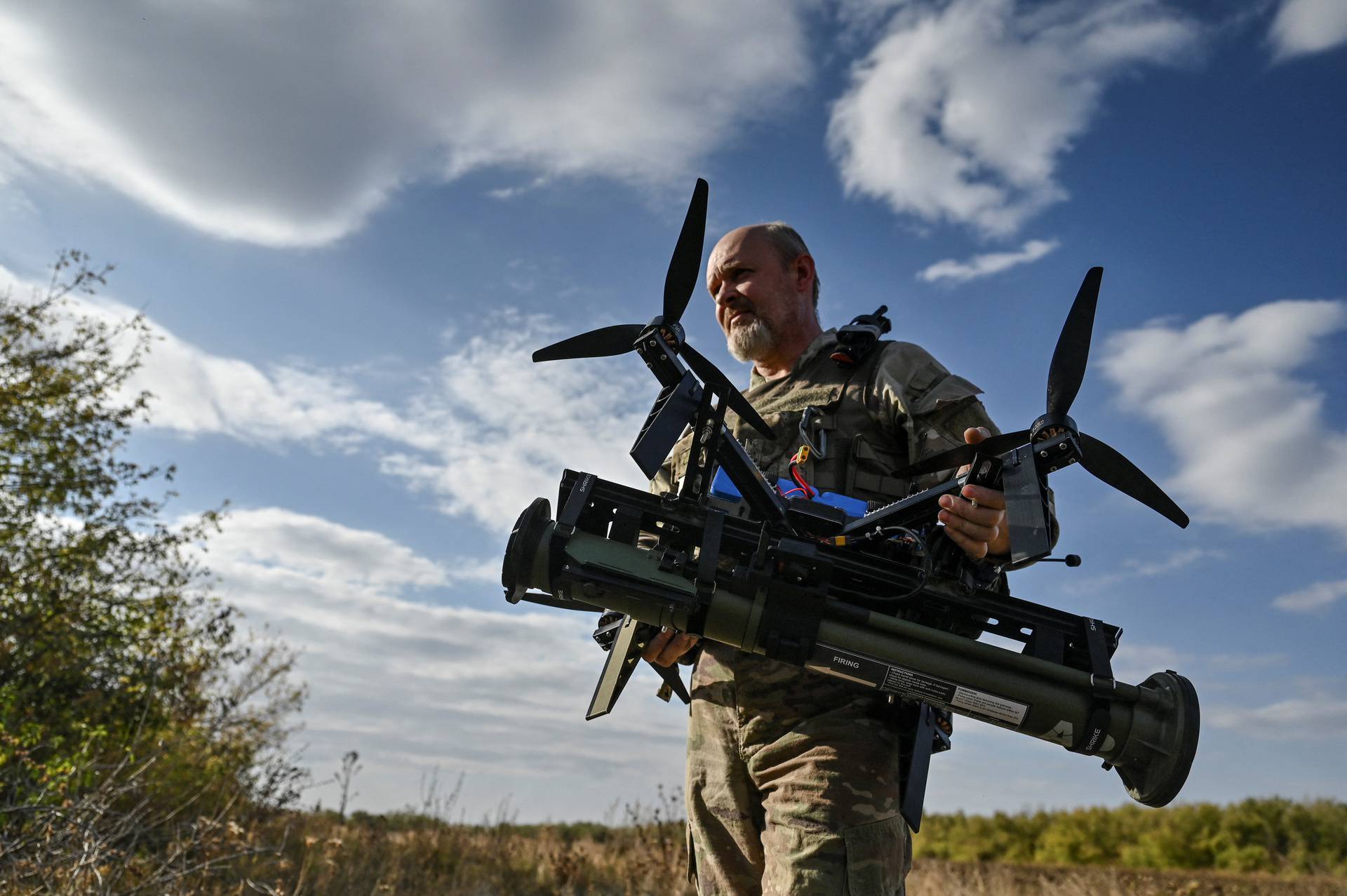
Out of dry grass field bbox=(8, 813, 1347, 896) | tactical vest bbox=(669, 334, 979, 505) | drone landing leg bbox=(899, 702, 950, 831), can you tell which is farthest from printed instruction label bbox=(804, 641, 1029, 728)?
dry grass field bbox=(8, 813, 1347, 896)

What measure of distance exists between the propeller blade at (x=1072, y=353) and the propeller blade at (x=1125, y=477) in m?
0.18

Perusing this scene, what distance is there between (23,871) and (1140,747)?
5.51 meters

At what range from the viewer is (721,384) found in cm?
280

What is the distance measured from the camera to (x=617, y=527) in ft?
9.01

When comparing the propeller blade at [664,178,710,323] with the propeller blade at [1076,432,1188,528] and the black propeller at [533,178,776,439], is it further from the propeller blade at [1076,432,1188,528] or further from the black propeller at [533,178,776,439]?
the propeller blade at [1076,432,1188,528]

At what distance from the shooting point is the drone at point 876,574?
252cm

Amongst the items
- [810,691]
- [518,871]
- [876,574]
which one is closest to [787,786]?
[810,691]

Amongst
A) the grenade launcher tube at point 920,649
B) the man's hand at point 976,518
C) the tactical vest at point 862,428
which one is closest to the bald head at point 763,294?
the tactical vest at point 862,428

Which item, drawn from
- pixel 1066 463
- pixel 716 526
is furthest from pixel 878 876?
pixel 1066 463

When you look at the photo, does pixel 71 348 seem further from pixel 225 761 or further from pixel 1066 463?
pixel 1066 463

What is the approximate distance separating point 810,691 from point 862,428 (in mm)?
1022

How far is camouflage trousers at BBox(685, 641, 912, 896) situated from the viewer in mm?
2752

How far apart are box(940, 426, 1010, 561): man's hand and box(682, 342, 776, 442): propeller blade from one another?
23.0 inches

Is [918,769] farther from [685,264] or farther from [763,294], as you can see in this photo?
[763,294]
